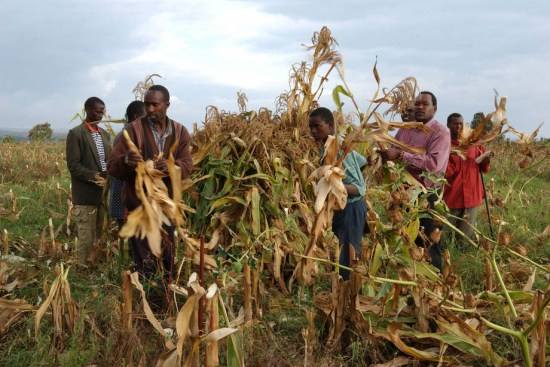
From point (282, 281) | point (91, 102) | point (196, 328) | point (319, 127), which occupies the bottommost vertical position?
point (282, 281)

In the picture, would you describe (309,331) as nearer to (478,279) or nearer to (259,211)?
(259,211)

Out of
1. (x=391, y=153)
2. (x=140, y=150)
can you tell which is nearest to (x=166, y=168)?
(x=140, y=150)

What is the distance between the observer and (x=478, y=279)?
3635 millimetres

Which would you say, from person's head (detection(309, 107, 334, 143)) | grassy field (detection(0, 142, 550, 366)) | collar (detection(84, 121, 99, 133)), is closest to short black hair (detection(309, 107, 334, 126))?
person's head (detection(309, 107, 334, 143))

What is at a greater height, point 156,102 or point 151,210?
point 156,102

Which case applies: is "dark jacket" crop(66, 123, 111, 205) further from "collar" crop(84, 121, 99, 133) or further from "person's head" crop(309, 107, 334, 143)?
"person's head" crop(309, 107, 334, 143)

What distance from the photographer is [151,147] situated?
2.94m

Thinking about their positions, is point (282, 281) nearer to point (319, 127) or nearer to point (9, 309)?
point (319, 127)

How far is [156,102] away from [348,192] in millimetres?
1157

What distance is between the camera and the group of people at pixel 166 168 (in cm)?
287

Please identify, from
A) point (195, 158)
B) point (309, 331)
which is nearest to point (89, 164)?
point (195, 158)

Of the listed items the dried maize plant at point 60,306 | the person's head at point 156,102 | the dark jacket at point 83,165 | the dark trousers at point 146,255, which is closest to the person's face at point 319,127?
the person's head at point 156,102

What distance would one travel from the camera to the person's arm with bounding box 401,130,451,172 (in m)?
3.32

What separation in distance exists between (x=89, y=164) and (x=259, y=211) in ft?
4.47
